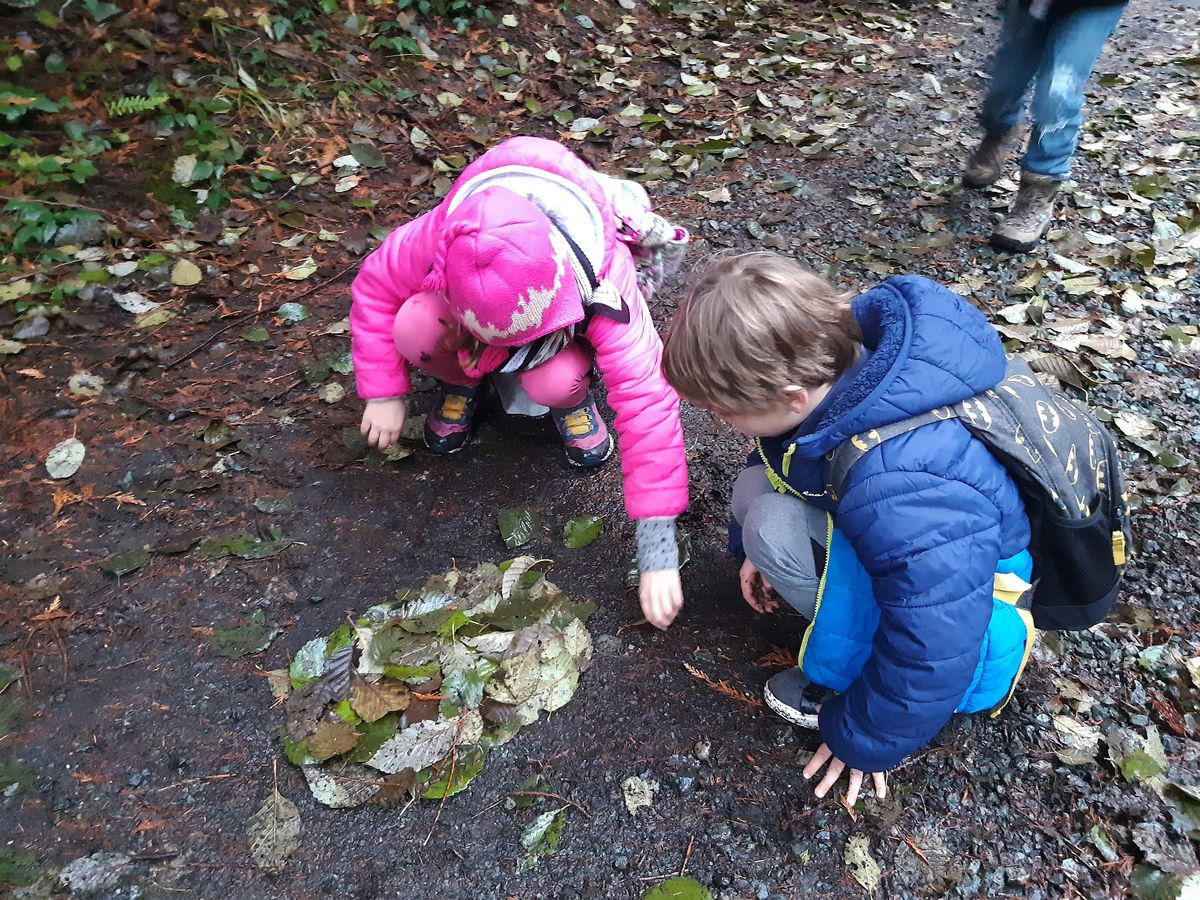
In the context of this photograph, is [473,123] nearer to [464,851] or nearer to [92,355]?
[92,355]

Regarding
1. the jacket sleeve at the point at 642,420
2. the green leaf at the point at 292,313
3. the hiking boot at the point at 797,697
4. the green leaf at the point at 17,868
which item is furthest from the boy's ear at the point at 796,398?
the green leaf at the point at 292,313

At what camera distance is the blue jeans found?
9.75 ft

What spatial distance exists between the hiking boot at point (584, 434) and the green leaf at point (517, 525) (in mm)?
258

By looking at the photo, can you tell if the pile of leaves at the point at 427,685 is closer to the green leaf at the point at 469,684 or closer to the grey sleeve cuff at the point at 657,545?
the green leaf at the point at 469,684

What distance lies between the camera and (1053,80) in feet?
10.0

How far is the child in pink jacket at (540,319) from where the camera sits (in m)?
1.84

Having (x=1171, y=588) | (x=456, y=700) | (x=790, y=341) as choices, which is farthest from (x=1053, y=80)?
(x=456, y=700)

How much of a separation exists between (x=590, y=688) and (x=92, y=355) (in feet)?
7.62

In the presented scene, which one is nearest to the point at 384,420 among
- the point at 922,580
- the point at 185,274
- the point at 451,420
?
the point at 451,420

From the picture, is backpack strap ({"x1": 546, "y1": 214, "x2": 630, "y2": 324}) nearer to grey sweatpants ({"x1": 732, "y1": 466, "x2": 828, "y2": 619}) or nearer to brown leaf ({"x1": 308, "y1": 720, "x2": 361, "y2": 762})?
grey sweatpants ({"x1": 732, "y1": 466, "x2": 828, "y2": 619})

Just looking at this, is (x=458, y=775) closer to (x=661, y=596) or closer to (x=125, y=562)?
(x=661, y=596)

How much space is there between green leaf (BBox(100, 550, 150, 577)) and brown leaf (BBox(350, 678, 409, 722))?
0.84 m

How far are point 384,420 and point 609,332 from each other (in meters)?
0.85

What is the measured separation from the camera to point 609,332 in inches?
82.1
